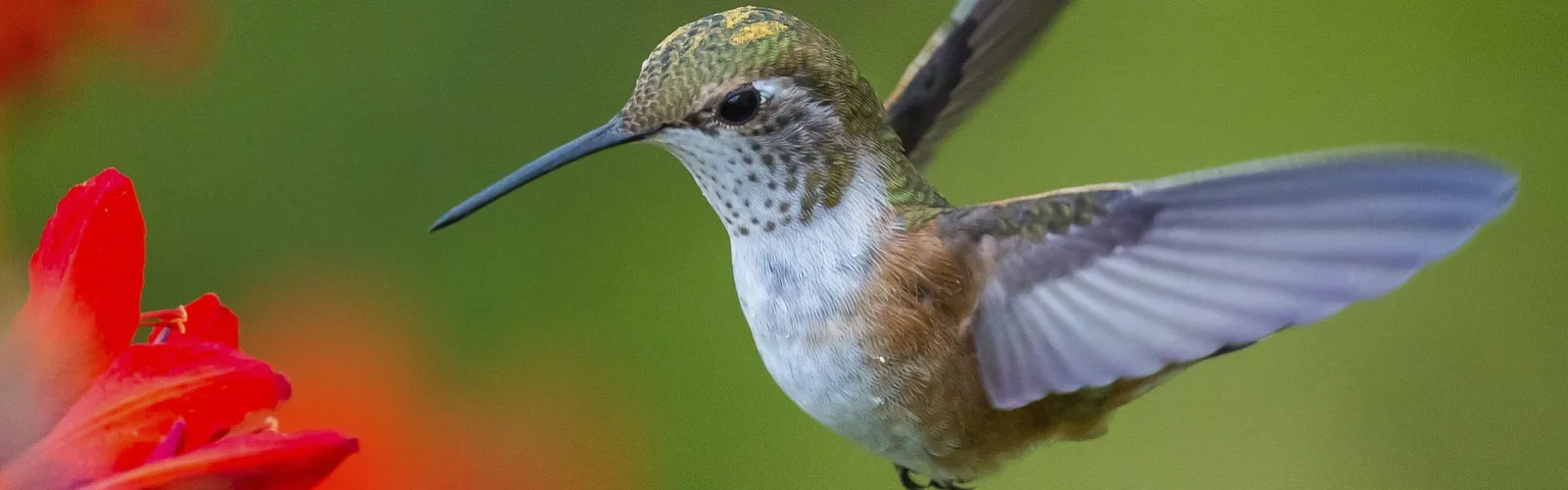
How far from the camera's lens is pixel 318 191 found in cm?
143

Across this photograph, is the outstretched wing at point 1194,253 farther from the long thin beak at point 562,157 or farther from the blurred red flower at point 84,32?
the blurred red flower at point 84,32

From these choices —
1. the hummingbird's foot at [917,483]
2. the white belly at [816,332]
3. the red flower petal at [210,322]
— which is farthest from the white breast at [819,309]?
the red flower petal at [210,322]

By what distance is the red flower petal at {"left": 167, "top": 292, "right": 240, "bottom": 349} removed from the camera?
0.50 m

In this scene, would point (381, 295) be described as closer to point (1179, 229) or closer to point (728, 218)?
point (728, 218)

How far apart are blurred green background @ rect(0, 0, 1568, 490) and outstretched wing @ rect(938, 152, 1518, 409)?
0.77 meters

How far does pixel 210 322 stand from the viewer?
0.50 metres

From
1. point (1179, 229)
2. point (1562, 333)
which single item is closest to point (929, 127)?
point (1179, 229)

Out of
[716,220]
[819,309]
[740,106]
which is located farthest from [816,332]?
[716,220]

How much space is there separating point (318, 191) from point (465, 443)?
32 centimetres

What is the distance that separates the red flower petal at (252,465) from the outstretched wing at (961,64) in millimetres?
508

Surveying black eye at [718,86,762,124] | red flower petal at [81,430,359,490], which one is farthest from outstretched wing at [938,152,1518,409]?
red flower petal at [81,430,359,490]

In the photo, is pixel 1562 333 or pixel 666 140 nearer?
pixel 666 140

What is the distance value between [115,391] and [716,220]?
109 centimetres

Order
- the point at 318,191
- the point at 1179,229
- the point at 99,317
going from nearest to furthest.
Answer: the point at 99,317, the point at 1179,229, the point at 318,191
